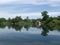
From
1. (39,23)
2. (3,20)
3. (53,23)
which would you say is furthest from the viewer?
(3,20)

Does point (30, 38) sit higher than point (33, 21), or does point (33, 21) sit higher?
point (33, 21)

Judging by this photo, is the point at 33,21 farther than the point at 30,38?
Yes

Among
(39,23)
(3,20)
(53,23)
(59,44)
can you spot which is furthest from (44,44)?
(3,20)

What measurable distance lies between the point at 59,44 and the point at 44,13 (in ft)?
177

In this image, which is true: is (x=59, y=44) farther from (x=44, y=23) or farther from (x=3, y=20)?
(x=3, y=20)

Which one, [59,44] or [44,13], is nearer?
[59,44]

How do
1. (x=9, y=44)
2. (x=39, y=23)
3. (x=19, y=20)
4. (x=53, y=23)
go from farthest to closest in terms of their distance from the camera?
(x=19, y=20) → (x=39, y=23) → (x=53, y=23) → (x=9, y=44)

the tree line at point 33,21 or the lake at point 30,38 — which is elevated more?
the tree line at point 33,21

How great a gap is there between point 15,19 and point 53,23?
87.9 ft

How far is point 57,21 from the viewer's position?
220 ft

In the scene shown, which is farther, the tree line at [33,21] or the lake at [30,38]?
the tree line at [33,21]

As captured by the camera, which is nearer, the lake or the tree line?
the lake

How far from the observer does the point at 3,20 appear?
322 ft

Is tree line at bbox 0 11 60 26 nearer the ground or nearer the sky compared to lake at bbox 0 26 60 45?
nearer the sky
